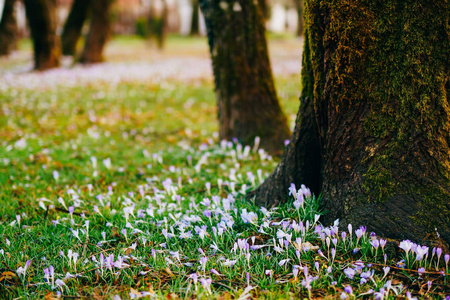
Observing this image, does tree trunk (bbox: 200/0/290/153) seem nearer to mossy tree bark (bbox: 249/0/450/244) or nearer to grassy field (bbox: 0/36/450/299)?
grassy field (bbox: 0/36/450/299)

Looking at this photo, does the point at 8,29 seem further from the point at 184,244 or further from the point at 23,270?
the point at 184,244

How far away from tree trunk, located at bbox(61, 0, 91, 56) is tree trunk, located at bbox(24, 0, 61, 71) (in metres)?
3.38

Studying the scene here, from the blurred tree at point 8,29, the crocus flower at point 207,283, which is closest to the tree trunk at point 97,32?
the blurred tree at point 8,29

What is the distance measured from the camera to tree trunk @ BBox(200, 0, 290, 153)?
5.41 metres

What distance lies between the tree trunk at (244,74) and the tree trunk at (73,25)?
1622 centimetres

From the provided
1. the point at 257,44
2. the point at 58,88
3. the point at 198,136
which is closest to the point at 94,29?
the point at 58,88

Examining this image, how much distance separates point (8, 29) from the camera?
2552cm

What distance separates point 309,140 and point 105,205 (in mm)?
2124

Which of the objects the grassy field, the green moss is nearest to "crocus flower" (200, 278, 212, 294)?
the grassy field

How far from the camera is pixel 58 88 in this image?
40.5 ft

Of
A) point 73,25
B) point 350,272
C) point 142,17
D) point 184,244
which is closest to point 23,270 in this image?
point 184,244

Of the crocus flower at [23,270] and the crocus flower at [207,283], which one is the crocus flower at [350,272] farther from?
the crocus flower at [23,270]

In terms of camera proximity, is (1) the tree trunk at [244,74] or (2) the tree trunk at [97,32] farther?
(2) the tree trunk at [97,32]

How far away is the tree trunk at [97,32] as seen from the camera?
710 inches
